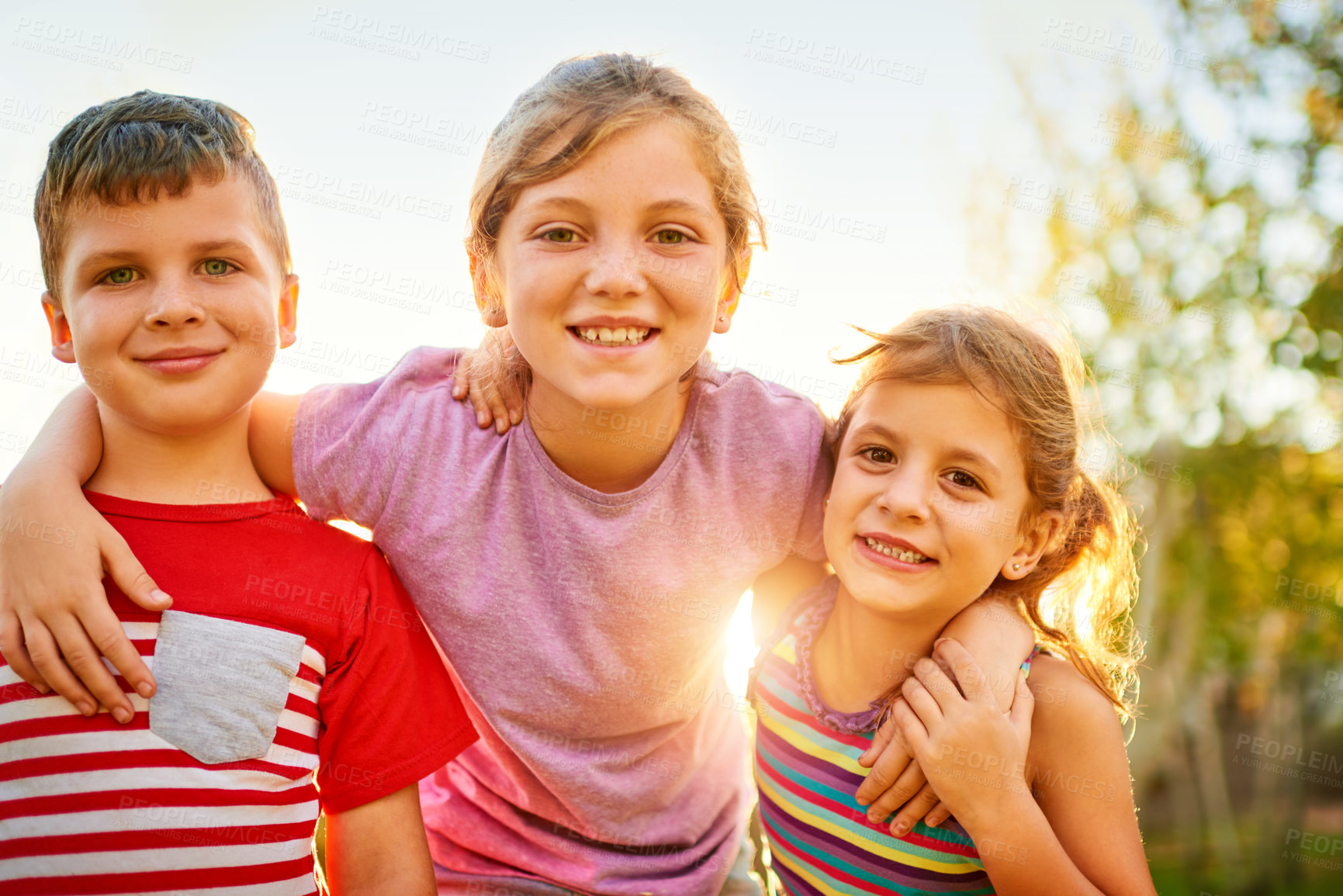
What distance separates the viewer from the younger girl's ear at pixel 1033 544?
6.95 ft

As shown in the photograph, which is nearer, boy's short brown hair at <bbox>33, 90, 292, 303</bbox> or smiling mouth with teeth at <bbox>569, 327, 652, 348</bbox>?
boy's short brown hair at <bbox>33, 90, 292, 303</bbox>

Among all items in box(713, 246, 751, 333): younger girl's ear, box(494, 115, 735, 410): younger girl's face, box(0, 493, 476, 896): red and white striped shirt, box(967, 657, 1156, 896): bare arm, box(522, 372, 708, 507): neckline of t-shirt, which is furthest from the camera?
box(713, 246, 751, 333): younger girl's ear

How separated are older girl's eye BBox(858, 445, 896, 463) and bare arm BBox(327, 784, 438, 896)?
123cm

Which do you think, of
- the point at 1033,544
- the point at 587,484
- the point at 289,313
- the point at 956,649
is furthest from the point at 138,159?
the point at 1033,544

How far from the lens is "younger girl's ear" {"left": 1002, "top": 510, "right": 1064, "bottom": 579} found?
2119 millimetres

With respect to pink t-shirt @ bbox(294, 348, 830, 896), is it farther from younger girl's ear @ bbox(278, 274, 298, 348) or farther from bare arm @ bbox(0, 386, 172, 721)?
bare arm @ bbox(0, 386, 172, 721)

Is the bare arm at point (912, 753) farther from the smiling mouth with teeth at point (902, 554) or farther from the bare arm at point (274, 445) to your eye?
the bare arm at point (274, 445)

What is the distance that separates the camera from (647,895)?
2.24 m

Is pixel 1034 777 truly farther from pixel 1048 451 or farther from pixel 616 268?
pixel 616 268

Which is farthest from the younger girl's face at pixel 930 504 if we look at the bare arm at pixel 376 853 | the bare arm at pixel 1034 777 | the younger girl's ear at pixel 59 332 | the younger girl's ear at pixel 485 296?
the younger girl's ear at pixel 59 332

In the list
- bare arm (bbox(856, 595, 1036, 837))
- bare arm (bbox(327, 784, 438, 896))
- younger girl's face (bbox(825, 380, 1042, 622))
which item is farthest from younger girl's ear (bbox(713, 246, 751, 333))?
bare arm (bbox(327, 784, 438, 896))

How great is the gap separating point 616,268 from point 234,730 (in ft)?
3.78

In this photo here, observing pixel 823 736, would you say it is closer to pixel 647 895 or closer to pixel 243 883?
pixel 647 895

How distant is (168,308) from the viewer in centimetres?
171
